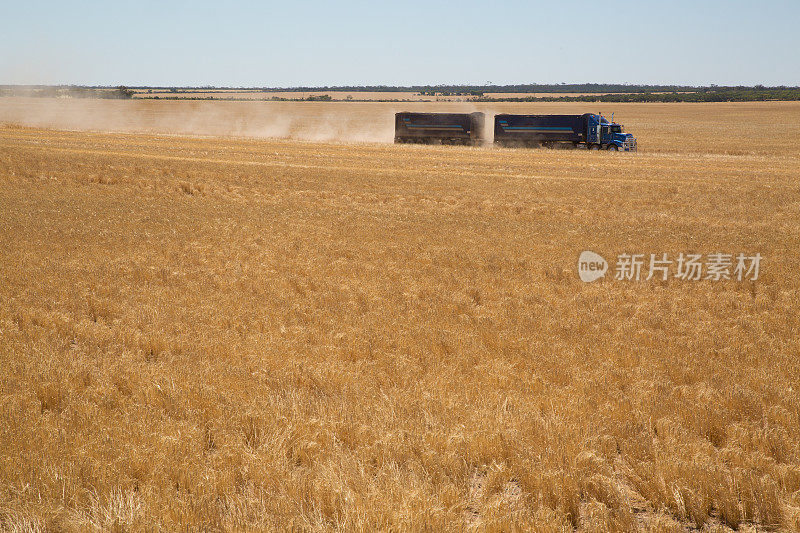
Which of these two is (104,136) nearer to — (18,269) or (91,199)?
(91,199)

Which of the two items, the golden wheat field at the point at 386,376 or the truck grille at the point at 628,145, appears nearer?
the golden wheat field at the point at 386,376

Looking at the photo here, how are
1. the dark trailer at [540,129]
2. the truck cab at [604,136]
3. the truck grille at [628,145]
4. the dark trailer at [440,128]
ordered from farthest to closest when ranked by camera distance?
the dark trailer at [440,128]
the dark trailer at [540,129]
the truck cab at [604,136]
the truck grille at [628,145]

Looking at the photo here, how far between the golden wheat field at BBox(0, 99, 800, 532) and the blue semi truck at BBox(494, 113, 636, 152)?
98.1 feet

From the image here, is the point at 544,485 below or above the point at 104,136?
below

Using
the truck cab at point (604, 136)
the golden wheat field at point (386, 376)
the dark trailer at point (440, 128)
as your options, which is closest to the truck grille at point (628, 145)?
the truck cab at point (604, 136)

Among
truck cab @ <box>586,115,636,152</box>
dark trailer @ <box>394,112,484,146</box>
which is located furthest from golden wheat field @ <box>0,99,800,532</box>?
dark trailer @ <box>394,112,484,146</box>

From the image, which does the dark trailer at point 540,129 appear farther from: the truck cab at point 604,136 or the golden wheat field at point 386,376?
the golden wheat field at point 386,376

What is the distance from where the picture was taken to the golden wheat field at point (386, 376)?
15.1 feet

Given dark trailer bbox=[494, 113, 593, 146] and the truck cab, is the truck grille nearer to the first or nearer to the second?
the truck cab

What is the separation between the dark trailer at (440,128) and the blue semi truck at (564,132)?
1.98 m

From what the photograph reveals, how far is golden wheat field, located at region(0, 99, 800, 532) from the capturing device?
15.1 feet

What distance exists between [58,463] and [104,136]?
155ft

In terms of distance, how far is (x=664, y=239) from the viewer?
1535cm

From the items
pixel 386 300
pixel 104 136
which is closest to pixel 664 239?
pixel 386 300
